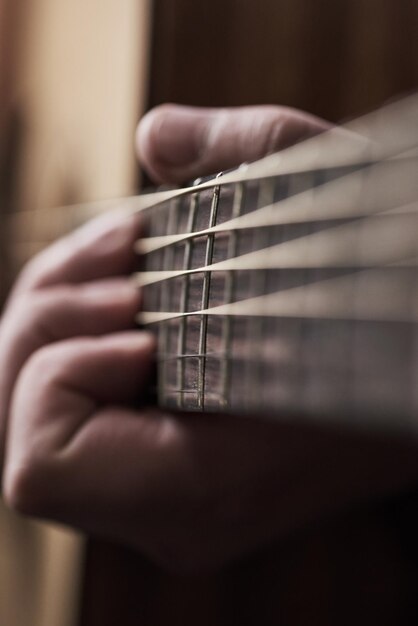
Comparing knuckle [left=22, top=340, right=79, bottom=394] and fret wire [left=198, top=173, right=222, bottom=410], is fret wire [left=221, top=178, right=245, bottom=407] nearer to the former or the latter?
fret wire [left=198, top=173, right=222, bottom=410]

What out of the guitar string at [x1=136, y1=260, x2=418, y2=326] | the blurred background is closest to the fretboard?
the guitar string at [x1=136, y1=260, x2=418, y2=326]

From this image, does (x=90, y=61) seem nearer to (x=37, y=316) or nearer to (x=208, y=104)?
(x=208, y=104)

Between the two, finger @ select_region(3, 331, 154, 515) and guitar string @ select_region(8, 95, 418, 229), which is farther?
finger @ select_region(3, 331, 154, 515)

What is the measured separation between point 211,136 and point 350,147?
17 centimetres

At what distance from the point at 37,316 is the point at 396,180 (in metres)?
0.27

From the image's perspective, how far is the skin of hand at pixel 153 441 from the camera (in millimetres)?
374

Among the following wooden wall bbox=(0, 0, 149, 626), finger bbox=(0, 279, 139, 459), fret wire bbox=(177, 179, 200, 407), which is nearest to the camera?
fret wire bbox=(177, 179, 200, 407)

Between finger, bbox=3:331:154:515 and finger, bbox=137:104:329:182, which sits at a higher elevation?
finger, bbox=137:104:329:182

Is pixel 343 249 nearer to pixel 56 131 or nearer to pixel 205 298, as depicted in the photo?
pixel 205 298

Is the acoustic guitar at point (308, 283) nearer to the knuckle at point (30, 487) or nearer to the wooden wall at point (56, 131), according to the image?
the knuckle at point (30, 487)

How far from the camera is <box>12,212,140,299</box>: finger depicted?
0.44m

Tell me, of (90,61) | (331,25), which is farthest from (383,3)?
(90,61)

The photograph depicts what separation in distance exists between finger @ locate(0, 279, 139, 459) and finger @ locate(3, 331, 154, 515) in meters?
0.02

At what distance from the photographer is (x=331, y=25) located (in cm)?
54
